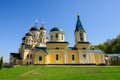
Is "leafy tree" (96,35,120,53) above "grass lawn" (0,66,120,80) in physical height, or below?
above

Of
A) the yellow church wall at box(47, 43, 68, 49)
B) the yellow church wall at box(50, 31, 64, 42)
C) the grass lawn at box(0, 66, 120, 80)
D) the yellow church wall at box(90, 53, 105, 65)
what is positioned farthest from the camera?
the yellow church wall at box(50, 31, 64, 42)

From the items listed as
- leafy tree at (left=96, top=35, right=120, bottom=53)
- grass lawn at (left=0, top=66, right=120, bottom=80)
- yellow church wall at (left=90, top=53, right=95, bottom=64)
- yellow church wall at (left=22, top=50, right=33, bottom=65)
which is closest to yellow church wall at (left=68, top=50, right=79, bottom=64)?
yellow church wall at (left=90, top=53, right=95, bottom=64)

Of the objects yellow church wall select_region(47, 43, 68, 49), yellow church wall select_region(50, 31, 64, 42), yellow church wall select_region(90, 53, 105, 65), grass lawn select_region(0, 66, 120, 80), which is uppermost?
yellow church wall select_region(50, 31, 64, 42)

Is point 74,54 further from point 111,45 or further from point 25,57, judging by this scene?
point 111,45

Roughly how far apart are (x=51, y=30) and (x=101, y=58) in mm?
15742

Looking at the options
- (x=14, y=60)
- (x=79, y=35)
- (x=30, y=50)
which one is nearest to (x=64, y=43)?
(x=79, y=35)

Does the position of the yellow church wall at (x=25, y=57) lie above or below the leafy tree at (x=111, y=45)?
below

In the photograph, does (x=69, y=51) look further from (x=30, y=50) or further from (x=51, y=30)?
(x=30, y=50)

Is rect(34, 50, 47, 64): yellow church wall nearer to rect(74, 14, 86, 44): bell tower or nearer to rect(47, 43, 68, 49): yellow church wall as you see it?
rect(47, 43, 68, 49): yellow church wall

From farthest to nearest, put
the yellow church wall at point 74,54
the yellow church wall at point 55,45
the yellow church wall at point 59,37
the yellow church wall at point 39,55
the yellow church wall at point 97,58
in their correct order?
the yellow church wall at point 59,37 → the yellow church wall at point 97,58 → the yellow church wall at point 55,45 → the yellow church wall at point 74,54 → the yellow church wall at point 39,55

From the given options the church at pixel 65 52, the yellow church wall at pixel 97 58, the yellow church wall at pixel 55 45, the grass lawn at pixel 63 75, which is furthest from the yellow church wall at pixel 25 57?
the grass lawn at pixel 63 75

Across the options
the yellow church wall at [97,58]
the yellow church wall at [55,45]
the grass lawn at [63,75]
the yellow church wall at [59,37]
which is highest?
the yellow church wall at [59,37]

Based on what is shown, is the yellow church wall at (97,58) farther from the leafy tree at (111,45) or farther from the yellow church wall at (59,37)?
the leafy tree at (111,45)

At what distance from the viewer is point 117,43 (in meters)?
61.6
